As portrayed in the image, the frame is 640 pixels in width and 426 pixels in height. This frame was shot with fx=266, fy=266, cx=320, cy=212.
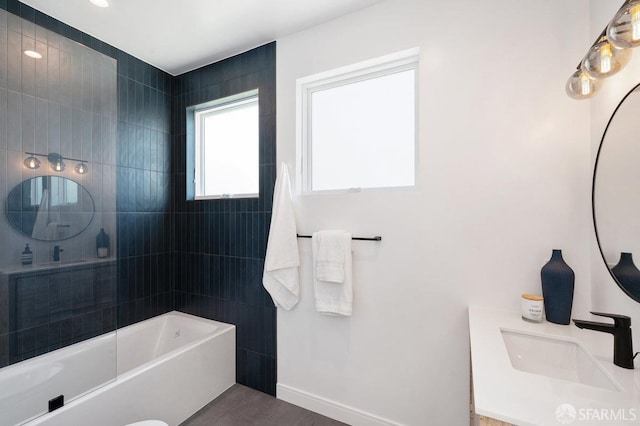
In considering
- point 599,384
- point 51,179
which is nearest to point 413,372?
point 599,384

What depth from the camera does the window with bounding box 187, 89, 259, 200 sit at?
2307mm

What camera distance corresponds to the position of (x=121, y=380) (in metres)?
1.53

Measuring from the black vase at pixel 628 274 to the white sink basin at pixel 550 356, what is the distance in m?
0.27

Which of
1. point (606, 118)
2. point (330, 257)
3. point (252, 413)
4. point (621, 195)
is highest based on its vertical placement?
point (606, 118)

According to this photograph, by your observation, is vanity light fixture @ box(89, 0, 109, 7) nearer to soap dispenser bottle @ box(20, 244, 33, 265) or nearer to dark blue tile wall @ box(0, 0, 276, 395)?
dark blue tile wall @ box(0, 0, 276, 395)

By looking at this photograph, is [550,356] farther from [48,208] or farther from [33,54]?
[33,54]

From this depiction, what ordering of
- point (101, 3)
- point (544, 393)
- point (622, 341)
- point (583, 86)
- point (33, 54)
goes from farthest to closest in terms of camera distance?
point (101, 3), point (33, 54), point (583, 86), point (622, 341), point (544, 393)

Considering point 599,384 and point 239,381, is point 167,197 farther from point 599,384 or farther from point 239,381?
point 599,384

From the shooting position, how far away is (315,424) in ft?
5.83

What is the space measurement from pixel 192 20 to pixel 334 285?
2076mm

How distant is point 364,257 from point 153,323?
2031 mm

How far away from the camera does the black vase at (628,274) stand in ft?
2.83

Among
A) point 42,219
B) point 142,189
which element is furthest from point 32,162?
point 142,189

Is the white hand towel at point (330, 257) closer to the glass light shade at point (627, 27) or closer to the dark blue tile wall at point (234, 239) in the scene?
the dark blue tile wall at point (234, 239)
